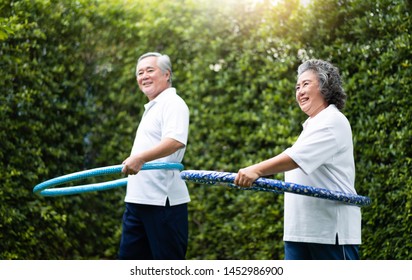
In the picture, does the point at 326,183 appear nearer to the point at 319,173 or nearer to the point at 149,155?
the point at 319,173

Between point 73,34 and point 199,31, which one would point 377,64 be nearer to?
point 199,31

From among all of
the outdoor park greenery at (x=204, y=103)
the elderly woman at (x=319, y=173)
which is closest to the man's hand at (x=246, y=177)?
the elderly woman at (x=319, y=173)

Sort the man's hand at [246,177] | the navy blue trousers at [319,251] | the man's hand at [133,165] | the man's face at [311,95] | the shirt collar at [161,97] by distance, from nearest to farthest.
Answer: the man's hand at [246,177] < the navy blue trousers at [319,251] < the man's face at [311,95] < the man's hand at [133,165] < the shirt collar at [161,97]

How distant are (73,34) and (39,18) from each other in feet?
1.55

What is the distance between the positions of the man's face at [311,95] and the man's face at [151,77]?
3.94 feet

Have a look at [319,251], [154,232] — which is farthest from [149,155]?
[319,251]

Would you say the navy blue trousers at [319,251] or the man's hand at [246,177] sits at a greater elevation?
the man's hand at [246,177]

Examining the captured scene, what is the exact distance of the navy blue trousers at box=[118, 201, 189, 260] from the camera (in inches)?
154

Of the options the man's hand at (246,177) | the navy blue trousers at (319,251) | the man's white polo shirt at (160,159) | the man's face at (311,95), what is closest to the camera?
the man's hand at (246,177)

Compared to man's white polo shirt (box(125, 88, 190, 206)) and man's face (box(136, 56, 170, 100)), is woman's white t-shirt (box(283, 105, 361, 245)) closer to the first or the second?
man's white polo shirt (box(125, 88, 190, 206))

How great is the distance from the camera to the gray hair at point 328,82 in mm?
3264

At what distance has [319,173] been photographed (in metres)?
3.16

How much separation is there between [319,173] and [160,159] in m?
1.18

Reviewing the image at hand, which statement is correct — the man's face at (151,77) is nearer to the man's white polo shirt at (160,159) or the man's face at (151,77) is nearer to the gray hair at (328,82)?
the man's white polo shirt at (160,159)
